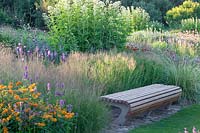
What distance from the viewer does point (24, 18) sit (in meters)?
22.2

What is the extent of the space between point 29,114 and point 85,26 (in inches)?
227

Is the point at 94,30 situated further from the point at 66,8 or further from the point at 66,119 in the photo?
the point at 66,119

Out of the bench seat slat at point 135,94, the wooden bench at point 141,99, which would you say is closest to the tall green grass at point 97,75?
the bench seat slat at point 135,94

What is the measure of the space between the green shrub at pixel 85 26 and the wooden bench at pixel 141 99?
2.84 metres

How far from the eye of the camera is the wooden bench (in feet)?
23.1

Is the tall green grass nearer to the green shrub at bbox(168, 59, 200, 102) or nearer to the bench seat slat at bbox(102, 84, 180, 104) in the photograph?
the green shrub at bbox(168, 59, 200, 102)

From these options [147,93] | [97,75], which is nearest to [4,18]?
[97,75]

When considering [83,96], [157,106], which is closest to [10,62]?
[83,96]

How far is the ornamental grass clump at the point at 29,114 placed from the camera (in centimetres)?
516

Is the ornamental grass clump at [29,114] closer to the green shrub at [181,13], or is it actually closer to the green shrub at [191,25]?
A: the green shrub at [191,25]

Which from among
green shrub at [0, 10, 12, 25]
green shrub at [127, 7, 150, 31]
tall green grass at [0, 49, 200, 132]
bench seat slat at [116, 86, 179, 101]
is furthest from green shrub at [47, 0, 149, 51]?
green shrub at [0, 10, 12, 25]

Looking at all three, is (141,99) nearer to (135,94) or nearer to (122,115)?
(135,94)

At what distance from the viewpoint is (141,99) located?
288 inches

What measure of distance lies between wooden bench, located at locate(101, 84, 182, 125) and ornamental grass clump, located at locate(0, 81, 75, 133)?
1575mm
